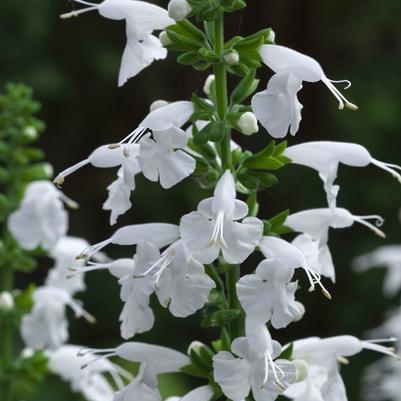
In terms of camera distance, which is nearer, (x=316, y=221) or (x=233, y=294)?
(x=233, y=294)

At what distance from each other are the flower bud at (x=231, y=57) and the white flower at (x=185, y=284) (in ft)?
1.26

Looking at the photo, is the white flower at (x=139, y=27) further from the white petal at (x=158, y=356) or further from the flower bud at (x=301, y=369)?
the flower bud at (x=301, y=369)

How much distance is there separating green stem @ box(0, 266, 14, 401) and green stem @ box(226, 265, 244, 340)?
3.37ft

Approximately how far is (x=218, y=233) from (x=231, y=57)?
0.37 metres

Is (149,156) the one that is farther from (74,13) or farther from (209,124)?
(74,13)

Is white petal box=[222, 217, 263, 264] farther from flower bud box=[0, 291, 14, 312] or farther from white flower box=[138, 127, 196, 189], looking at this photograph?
flower bud box=[0, 291, 14, 312]

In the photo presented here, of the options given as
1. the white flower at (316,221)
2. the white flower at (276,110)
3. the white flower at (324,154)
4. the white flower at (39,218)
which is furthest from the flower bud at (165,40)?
the white flower at (39,218)

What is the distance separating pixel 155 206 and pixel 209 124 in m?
5.97

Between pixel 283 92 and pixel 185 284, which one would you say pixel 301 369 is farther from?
pixel 283 92

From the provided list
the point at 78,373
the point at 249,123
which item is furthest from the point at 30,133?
the point at 249,123

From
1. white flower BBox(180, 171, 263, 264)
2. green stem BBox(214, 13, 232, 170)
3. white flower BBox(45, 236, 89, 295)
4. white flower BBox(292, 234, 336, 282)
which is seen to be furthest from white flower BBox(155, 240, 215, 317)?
white flower BBox(45, 236, 89, 295)

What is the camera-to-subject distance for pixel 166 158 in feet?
6.07

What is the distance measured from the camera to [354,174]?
788 cm

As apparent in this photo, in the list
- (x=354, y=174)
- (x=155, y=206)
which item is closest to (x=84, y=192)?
(x=155, y=206)
